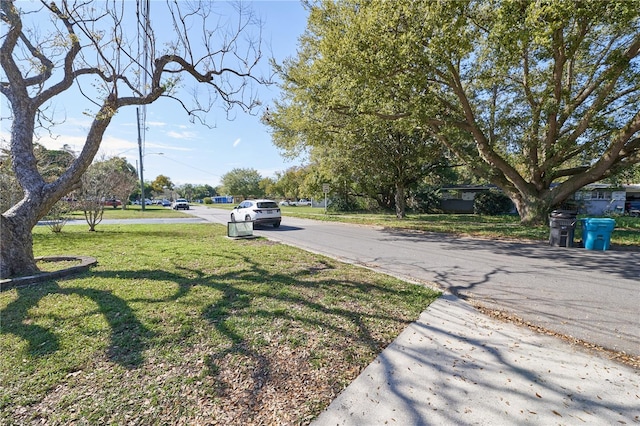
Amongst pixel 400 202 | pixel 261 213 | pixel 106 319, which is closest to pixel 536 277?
pixel 106 319

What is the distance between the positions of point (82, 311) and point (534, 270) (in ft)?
27.2

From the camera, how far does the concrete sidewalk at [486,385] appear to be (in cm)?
214

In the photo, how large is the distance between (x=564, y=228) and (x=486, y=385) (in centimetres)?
892

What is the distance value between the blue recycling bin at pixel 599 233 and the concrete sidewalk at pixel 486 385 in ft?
24.4

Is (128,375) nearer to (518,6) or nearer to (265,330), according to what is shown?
(265,330)

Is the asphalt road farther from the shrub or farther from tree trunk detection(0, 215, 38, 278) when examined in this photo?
the shrub

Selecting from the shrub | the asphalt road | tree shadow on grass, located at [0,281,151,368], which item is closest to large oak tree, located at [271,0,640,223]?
the asphalt road

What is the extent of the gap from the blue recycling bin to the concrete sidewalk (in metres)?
7.44

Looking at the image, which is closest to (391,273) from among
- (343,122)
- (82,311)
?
(82,311)

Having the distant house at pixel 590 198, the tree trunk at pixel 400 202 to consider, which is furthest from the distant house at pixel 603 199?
the tree trunk at pixel 400 202

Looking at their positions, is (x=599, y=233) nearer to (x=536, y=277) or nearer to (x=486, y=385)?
(x=536, y=277)

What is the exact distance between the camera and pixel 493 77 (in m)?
12.7

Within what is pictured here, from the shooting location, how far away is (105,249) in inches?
332

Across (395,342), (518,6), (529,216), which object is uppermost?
(518,6)
